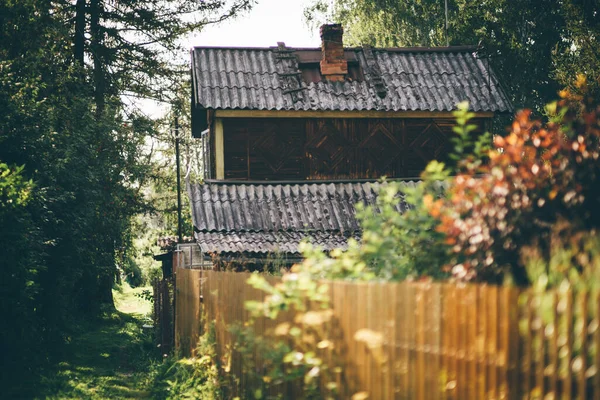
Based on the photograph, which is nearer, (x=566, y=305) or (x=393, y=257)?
(x=566, y=305)

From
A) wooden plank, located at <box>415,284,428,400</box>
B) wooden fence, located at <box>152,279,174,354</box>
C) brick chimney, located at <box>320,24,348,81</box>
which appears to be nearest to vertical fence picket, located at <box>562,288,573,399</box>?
wooden plank, located at <box>415,284,428,400</box>

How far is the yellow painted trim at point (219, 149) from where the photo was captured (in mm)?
18406

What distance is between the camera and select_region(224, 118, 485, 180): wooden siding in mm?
18562

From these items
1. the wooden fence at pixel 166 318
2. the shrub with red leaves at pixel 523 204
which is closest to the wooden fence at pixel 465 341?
the shrub with red leaves at pixel 523 204

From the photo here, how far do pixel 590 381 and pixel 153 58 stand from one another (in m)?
25.8

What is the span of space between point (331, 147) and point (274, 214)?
2.90 metres

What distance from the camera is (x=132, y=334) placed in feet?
71.5

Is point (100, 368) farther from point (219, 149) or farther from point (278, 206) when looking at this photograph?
point (219, 149)

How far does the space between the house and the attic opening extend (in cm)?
3

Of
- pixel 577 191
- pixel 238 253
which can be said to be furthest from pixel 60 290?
pixel 577 191

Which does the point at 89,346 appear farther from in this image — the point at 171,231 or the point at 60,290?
the point at 171,231

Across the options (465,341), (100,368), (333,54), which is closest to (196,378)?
(100,368)

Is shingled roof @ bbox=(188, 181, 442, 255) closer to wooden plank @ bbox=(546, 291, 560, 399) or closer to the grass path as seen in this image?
the grass path

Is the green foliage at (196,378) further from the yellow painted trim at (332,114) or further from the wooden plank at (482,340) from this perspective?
the yellow painted trim at (332,114)
